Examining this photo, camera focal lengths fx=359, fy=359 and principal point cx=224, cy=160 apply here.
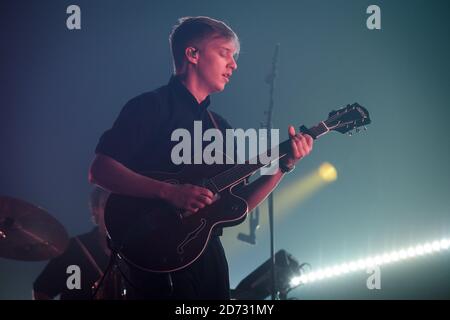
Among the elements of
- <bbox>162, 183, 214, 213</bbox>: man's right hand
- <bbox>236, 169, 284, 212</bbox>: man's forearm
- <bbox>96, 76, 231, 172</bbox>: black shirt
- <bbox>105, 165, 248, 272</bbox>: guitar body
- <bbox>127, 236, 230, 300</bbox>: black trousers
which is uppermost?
<bbox>96, 76, 231, 172</bbox>: black shirt

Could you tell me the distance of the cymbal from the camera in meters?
2.88

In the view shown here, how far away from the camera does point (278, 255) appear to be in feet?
13.2

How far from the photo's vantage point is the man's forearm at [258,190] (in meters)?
2.37

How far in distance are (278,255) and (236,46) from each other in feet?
7.96

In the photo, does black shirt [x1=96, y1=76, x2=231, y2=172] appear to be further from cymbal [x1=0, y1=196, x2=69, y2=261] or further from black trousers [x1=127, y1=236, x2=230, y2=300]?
cymbal [x1=0, y1=196, x2=69, y2=261]

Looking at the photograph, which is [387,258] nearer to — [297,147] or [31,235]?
[297,147]

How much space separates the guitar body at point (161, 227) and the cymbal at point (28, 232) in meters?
1.30

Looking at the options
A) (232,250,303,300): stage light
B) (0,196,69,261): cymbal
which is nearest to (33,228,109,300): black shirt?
(0,196,69,261): cymbal

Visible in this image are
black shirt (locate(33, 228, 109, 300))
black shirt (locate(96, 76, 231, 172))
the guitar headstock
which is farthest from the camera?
black shirt (locate(33, 228, 109, 300))

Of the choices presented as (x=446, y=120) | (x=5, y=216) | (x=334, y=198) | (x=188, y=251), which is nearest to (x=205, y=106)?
(x=188, y=251)

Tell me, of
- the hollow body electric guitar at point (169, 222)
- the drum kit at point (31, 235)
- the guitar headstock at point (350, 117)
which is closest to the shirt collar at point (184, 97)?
the hollow body electric guitar at point (169, 222)

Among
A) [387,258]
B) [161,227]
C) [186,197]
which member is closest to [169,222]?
[161,227]

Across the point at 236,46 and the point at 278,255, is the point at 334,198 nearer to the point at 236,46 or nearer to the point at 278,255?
the point at 278,255

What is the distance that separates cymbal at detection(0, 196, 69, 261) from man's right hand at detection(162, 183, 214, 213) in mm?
1494
